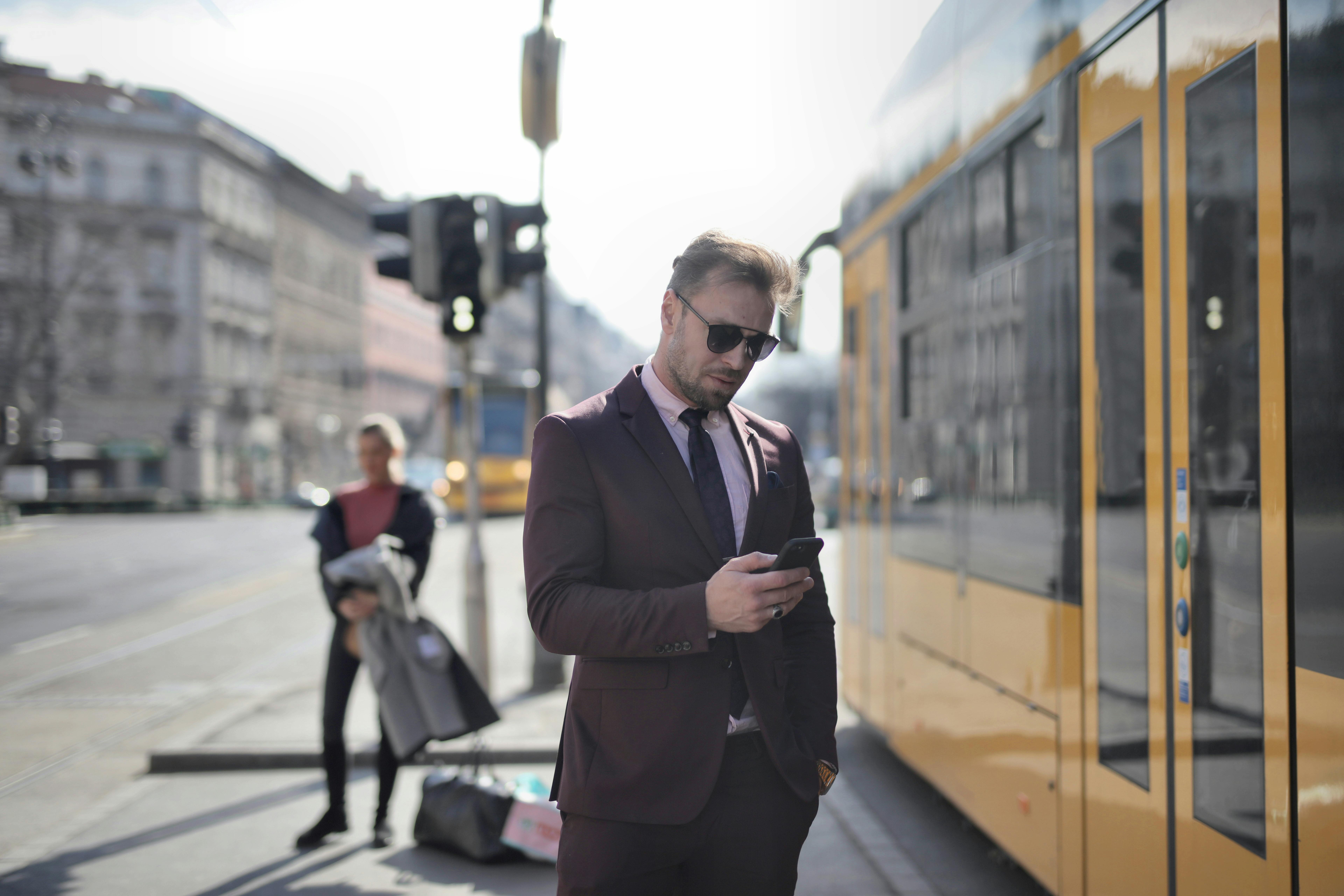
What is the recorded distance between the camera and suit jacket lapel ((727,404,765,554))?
86.0 inches

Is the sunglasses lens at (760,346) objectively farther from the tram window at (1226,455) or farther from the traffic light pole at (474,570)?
the traffic light pole at (474,570)

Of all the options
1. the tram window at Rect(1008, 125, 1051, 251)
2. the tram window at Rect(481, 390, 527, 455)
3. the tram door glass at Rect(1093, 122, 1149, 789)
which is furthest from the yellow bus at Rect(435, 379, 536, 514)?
the tram door glass at Rect(1093, 122, 1149, 789)

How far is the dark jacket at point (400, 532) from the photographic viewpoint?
16.6 feet

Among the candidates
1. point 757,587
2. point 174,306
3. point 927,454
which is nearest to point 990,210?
point 927,454

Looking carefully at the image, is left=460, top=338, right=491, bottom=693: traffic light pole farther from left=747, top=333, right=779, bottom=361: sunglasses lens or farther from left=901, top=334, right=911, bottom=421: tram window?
left=747, top=333, right=779, bottom=361: sunglasses lens

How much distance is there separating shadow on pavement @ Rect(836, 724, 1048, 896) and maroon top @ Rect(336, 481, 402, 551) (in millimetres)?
2345

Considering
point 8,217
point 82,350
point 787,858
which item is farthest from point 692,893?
point 82,350

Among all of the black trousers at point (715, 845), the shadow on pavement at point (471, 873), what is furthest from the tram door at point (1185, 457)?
the shadow on pavement at point (471, 873)

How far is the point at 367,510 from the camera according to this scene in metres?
5.21

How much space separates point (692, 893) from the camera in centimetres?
212

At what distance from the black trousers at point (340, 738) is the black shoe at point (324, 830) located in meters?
0.03

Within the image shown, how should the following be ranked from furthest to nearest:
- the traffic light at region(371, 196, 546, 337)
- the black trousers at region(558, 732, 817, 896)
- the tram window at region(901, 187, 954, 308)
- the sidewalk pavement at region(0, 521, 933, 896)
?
the traffic light at region(371, 196, 546, 337)
the tram window at region(901, 187, 954, 308)
the sidewalk pavement at region(0, 521, 933, 896)
the black trousers at region(558, 732, 817, 896)

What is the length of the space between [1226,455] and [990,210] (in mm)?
1816

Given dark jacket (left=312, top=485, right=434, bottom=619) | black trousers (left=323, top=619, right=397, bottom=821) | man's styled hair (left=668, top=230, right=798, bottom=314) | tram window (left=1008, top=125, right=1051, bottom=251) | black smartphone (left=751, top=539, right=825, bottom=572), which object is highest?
tram window (left=1008, top=125, right=1051, bottom=251)
